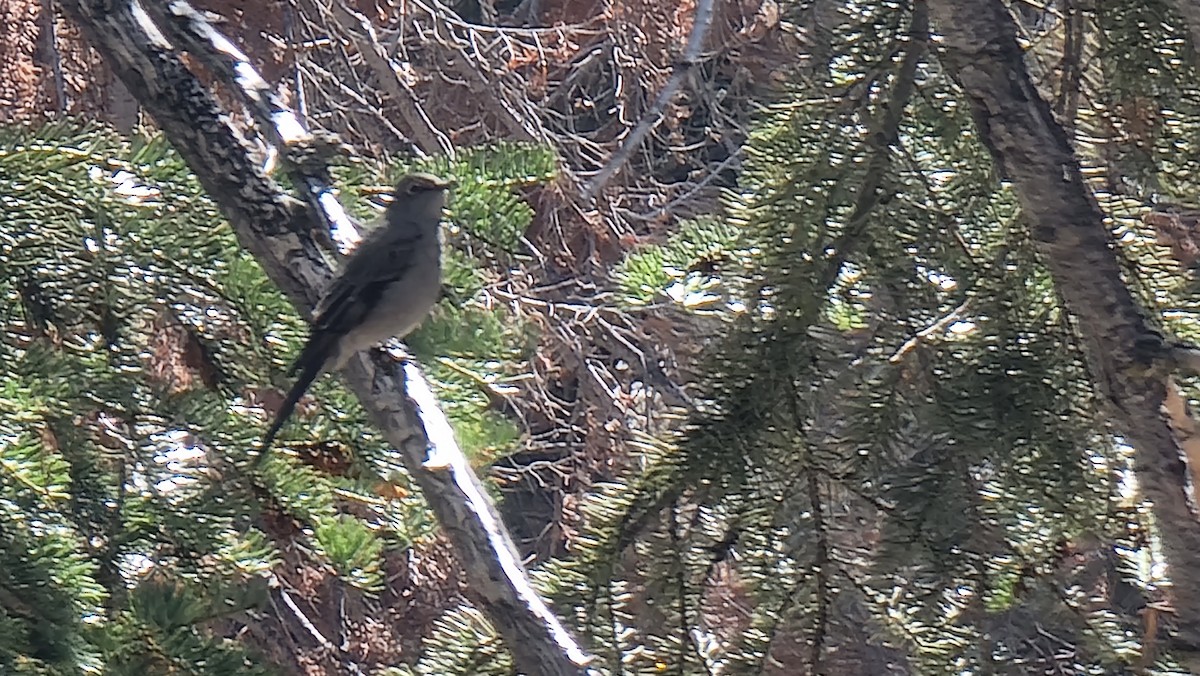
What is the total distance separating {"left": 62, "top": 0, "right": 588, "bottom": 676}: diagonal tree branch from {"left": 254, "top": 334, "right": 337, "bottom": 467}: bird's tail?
0.08 metres

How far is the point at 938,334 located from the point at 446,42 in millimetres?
2928

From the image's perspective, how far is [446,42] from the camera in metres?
4.39

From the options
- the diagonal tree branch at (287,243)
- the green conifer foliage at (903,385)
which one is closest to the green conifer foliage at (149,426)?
the diagonal tree branch at (287,243)

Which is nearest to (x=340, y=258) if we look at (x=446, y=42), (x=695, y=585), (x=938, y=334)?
(x=695, y=585)

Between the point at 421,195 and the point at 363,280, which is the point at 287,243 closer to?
the point at 363,280

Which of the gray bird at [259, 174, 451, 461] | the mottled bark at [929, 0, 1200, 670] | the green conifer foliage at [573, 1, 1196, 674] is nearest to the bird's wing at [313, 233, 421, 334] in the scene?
the gray bird at [259, 174, 451, 461]

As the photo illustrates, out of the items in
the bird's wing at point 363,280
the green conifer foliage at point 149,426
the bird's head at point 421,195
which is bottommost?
the green conifer foliage at point 149,426

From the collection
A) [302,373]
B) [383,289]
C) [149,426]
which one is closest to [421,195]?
[383,289]

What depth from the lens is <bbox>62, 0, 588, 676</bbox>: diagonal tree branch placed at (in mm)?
1625

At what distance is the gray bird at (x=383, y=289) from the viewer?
1934 millimetres

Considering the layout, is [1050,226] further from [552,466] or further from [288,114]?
[552,466]

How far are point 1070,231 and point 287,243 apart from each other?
1.02 metres

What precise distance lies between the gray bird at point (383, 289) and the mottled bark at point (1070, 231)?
0.93m

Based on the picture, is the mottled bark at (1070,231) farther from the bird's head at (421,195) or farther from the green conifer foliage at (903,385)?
the bird's head at (421,195)
